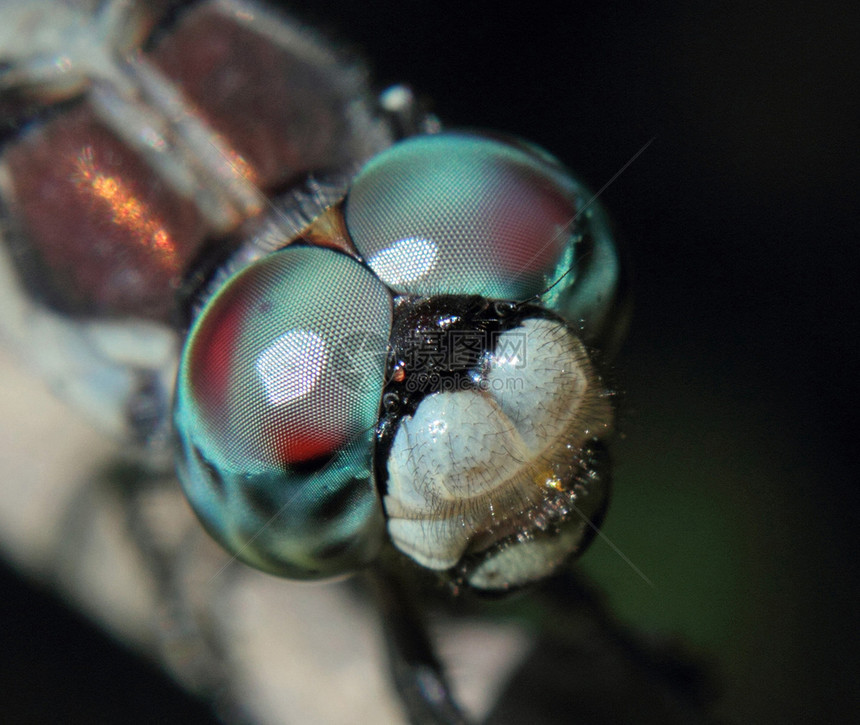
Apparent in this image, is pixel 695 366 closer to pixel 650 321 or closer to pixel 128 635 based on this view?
pixel 650 321

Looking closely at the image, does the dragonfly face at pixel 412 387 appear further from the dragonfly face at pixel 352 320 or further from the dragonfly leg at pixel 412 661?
the dragonfly leg at pixel 412 661

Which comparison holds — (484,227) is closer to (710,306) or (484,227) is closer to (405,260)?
(405,260)

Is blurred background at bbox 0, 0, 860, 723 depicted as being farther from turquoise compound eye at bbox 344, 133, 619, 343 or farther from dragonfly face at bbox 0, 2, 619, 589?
turquoise compound eye at bbox 344, 133, 619, 343

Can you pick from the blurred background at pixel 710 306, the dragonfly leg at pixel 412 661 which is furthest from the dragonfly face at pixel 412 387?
the blurred background at pixel 710 306

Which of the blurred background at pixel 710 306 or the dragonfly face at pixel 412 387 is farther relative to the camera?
the blurred background at pixel 710 306

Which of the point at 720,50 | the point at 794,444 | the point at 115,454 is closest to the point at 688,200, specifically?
the point at 720,50

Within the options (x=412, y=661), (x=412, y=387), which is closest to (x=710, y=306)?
(x=412, y=661)
